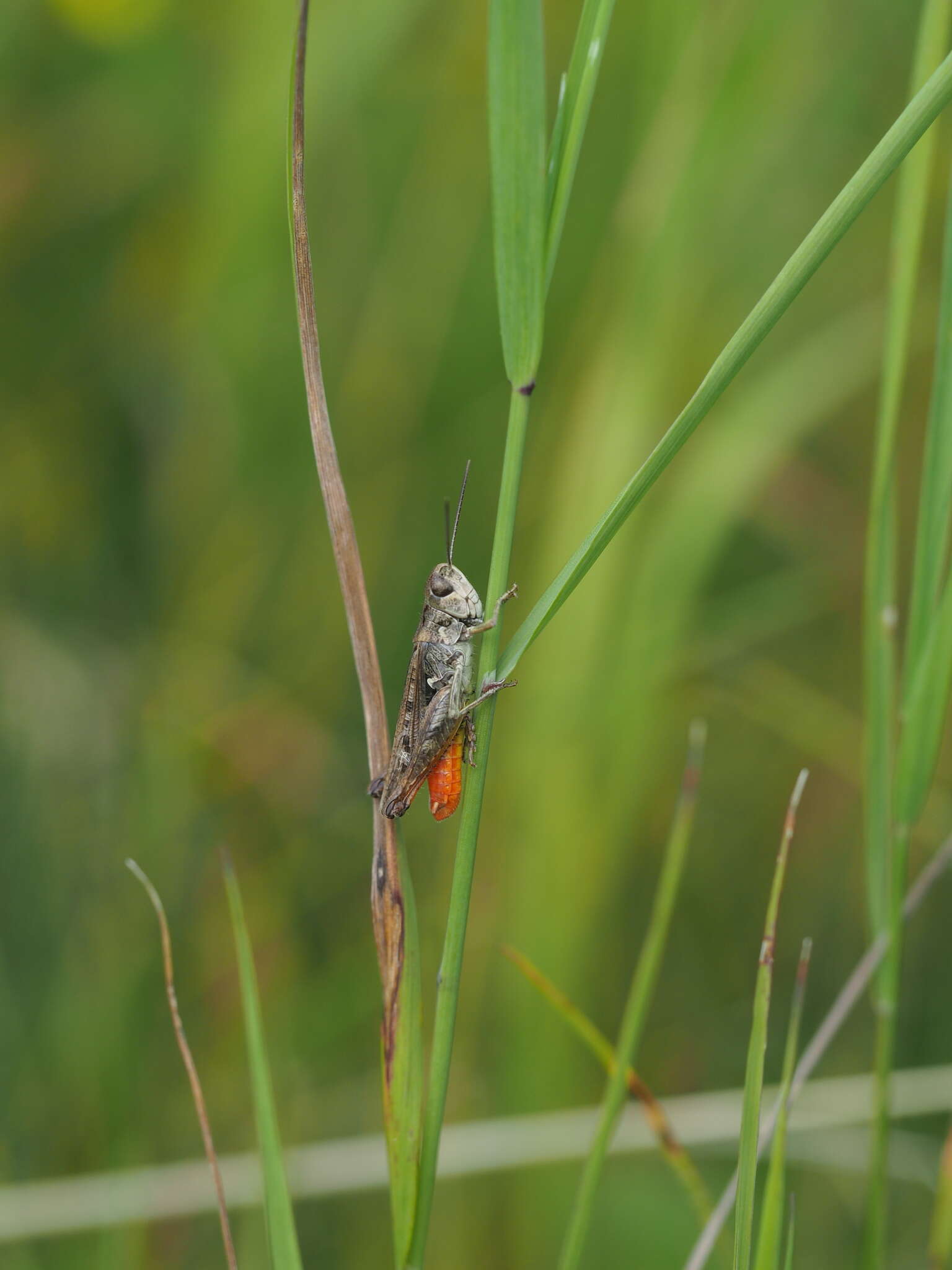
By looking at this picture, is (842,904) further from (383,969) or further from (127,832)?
(383,969)

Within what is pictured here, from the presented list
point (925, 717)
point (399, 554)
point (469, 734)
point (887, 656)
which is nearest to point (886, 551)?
point (887, 656)

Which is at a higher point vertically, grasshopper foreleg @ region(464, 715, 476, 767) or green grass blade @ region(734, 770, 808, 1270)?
grasshopper foreleg @ region(464, 715, 476, 767)

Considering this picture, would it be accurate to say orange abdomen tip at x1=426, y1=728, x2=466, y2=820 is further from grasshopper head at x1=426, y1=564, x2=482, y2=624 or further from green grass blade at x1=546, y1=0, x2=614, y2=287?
green grass blade at x1=546, y1=0, x2=614, y2=287

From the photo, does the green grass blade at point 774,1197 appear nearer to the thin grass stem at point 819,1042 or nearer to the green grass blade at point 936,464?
the thin grass stem at point 819,1042

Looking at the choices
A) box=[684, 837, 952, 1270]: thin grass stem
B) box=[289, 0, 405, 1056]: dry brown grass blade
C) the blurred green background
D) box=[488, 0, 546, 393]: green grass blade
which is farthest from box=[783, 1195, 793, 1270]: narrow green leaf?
the blurred green background

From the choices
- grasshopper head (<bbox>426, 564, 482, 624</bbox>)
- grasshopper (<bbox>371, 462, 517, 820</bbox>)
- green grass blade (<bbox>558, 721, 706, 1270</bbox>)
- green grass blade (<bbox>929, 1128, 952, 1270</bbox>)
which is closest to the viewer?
green grass blade (<bbox>558, 721, 706, 1270</bbox>)

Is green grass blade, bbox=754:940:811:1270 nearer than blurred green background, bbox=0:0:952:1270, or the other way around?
green grass blade, bbox=754:940:811:1270
